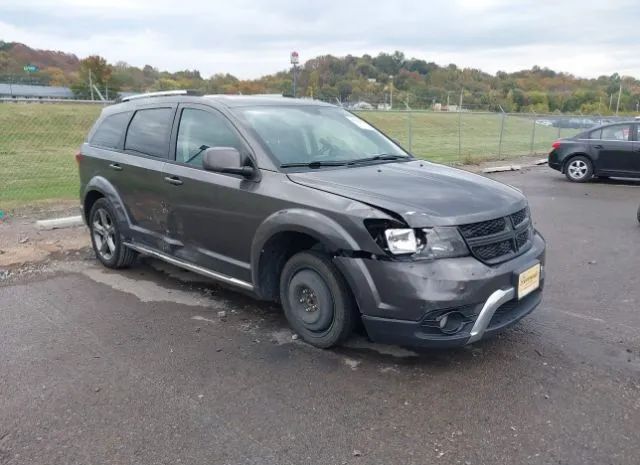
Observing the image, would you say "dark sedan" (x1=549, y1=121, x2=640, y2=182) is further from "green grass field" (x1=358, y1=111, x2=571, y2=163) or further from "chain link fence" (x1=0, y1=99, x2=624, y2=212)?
"green grass field" (x1=358, y1=111, x2=571, y2=163)

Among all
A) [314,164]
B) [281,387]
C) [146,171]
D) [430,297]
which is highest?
[314,164]

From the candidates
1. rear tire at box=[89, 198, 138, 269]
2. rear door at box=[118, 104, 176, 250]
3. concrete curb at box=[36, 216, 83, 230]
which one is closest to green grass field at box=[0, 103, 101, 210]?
concrete curb at box=[36, 216, 83, 230]

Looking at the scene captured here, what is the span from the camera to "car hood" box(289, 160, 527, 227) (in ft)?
11.6

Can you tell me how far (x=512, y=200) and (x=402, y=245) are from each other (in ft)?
3.47

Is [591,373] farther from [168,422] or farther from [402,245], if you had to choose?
[168,422]

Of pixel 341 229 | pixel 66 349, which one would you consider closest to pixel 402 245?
pixel 341 229

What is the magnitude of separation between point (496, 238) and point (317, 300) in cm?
126

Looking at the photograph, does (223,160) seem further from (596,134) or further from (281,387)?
(596,134)

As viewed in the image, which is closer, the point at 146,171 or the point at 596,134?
the point at 146,171

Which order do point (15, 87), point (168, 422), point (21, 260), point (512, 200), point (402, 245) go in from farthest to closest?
point (15, 87) → point (21, 260) → point (512, 200) → point (402, 245) → point (168, 422)

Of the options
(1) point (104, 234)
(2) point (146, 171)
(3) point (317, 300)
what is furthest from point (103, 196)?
(3) point (317, 300)

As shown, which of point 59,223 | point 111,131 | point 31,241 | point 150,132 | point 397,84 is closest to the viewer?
point 150,132

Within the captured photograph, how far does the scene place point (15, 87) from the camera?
2758 cm

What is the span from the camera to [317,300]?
3920 millimetres
